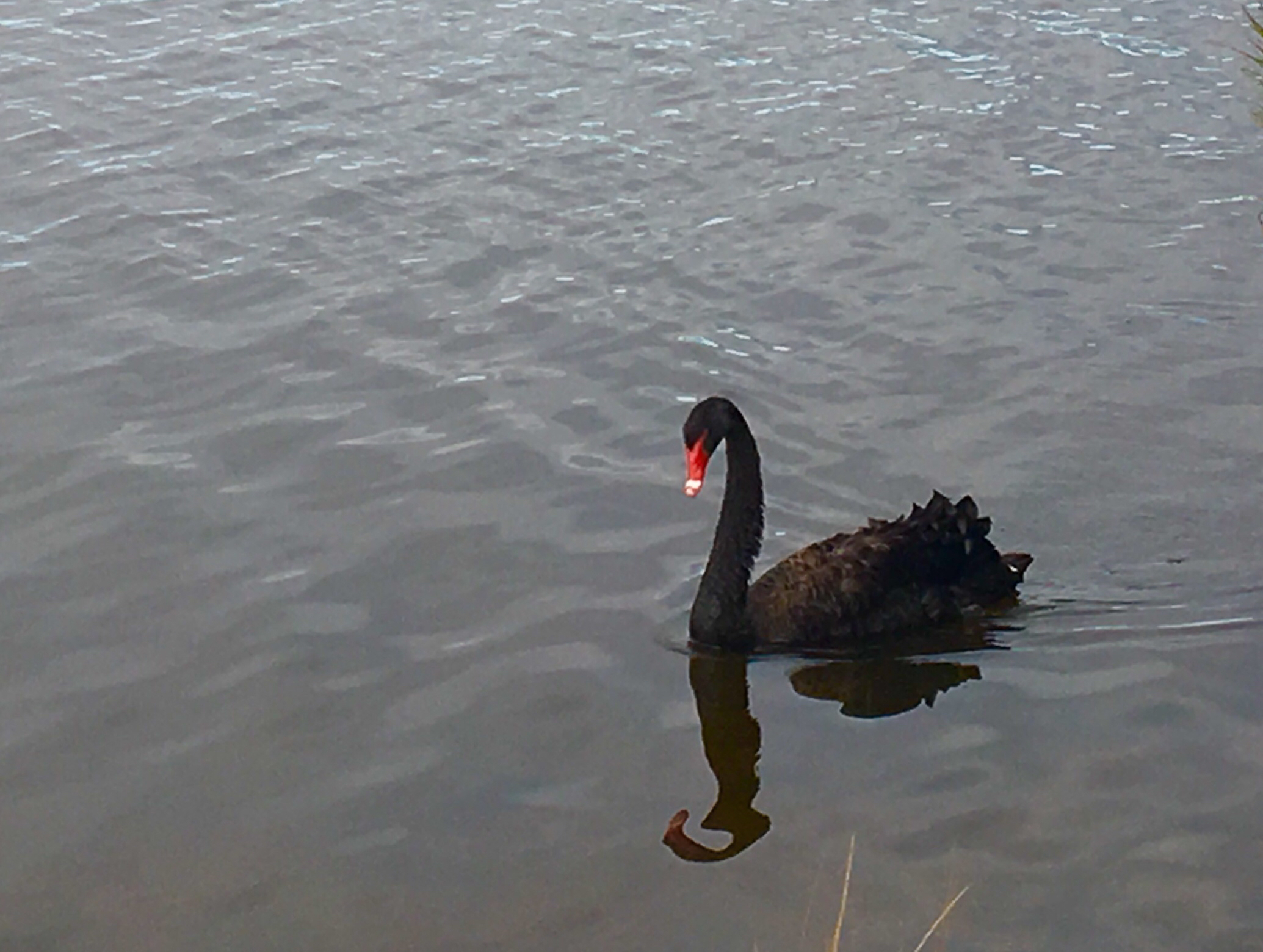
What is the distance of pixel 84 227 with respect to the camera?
927cm

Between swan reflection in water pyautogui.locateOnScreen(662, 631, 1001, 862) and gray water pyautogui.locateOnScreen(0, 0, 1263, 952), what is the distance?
0.04 metres

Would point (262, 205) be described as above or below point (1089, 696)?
above

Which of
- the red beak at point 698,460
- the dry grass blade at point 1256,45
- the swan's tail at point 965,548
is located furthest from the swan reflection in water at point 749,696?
the dry grass blade at point 1256,45

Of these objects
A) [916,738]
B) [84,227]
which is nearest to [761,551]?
[916,738]

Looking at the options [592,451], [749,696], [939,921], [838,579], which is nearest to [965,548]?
[838,579]

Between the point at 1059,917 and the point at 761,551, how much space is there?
2.45 m

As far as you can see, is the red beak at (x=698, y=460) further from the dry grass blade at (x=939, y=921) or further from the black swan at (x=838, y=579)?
the dry grass blade at (x=939, y=921)

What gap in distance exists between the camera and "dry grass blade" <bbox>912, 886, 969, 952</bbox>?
4.36 metres

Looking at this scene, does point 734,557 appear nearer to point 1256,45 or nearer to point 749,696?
point 749,696

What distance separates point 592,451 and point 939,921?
135 inches

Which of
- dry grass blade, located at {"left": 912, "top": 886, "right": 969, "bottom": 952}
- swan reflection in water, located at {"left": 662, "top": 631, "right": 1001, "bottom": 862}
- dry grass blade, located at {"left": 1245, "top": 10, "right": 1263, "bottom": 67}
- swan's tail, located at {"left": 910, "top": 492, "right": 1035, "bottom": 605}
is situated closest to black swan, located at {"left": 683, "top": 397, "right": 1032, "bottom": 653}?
swan's tail, located at {"left": 910, "top": 492, "right": 1035, "bottom": 605}

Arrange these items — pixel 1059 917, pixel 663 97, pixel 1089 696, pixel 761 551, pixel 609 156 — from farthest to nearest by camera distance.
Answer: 1. pixel 663 97
2. pixel 609 156
3. pixel 761 551
4. pixel 1089 696
5. pixel 1059 917

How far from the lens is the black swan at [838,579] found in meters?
6.27

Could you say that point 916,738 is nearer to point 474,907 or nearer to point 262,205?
point 474,907
